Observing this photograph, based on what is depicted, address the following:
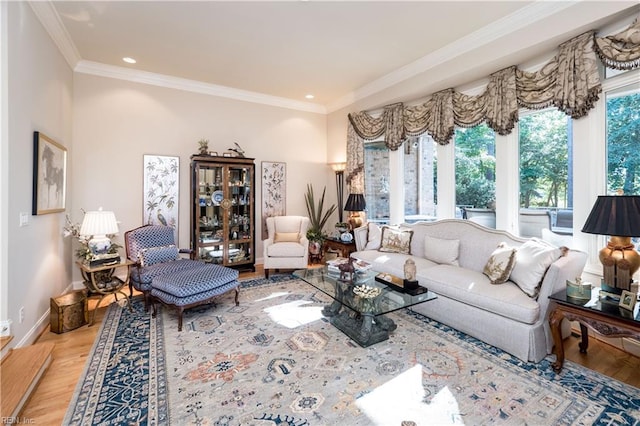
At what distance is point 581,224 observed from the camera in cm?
285

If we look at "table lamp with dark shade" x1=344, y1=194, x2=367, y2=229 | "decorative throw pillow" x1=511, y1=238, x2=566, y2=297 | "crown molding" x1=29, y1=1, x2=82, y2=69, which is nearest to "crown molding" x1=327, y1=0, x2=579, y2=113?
"table lamp with dark shade" x1=344, y1=194, x2=367, y2=229

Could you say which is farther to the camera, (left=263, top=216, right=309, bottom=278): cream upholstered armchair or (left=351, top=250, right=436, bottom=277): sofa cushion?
(left=263, top=216, right=309, bottom=278): cream upholstered armchair

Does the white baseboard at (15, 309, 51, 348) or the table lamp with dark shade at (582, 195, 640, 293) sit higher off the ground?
the table lamp with dark shade at (582, 195, 640, 293)

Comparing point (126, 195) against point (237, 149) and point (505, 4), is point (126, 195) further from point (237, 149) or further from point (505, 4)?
point (505, 4)

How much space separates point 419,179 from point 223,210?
3229 millimetres

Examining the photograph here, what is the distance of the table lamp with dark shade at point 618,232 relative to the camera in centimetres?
204

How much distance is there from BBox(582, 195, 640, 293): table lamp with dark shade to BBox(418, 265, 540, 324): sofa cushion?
0.58 metres

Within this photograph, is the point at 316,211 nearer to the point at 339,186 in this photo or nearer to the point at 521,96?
the point at 339,186

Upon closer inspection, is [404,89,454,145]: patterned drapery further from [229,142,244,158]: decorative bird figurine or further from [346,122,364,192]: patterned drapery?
[229,142,244,158]: decorative bird figurine

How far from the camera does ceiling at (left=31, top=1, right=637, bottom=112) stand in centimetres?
286

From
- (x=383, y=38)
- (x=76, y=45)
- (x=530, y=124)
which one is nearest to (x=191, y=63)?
(x=76, y=45)

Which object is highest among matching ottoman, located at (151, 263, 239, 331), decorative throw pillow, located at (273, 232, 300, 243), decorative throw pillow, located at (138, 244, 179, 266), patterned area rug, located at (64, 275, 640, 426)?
decorative throw pillow, located at (273, 232, 300, 243)

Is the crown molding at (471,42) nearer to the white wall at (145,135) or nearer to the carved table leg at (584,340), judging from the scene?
the white wall at (145,135)

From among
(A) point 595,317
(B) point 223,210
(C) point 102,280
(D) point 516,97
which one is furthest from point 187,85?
(A) point 595,317
